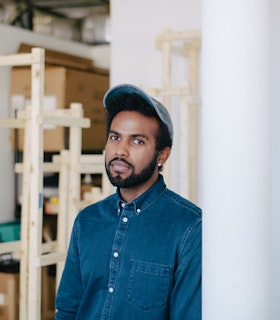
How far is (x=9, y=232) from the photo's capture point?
14.2 ft

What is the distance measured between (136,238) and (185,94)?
1.96 meters

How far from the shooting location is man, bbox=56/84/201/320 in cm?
153

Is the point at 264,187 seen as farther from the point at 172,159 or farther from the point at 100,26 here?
the point at 100,26

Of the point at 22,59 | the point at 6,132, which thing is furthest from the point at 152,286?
the point at 6,132

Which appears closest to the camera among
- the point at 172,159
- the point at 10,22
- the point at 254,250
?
the point at 254,250

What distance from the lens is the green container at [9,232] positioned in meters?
4.30

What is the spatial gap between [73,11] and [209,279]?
4321 millimetres

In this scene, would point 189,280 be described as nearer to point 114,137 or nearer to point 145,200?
point 145,200

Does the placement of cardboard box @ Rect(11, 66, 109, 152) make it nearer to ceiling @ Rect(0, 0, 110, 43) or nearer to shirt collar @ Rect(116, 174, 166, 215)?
ceiling @ Rect(0, 0, 110, 43)

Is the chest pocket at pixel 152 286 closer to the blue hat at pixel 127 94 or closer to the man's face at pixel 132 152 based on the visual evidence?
the man's face at pixel 132 152

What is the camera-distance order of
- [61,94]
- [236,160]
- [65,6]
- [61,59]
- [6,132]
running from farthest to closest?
1. [65,6]
2. [61,59]
3. [6,132]
4. [61,94]
5. [236,160]

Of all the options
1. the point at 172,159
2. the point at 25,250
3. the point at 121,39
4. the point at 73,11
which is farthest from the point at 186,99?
the point at 73,11

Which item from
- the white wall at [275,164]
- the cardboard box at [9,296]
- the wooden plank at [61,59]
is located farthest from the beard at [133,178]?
the wooden plank at [61,59]

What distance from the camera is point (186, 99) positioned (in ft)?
11.4
